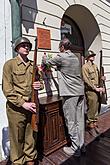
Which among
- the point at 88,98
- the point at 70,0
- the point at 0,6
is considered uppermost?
the point at 70,0

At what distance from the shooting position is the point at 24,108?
2936 millimetres

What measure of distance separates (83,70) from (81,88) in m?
1.16

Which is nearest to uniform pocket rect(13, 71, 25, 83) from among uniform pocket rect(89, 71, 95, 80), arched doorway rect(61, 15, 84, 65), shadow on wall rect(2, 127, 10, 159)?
shadow on wall rect(2, 127, 10, 159)

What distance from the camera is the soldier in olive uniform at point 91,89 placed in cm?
488

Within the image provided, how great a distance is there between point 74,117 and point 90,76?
145 centimetres

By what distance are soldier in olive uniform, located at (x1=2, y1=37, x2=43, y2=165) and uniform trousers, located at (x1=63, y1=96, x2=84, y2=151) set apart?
82cm

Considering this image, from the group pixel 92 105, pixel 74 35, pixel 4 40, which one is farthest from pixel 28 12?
pixel 74 35

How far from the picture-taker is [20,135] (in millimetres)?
3051

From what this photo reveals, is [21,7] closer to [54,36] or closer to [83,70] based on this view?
[54,36]

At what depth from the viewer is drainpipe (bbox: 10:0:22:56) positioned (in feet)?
12.0

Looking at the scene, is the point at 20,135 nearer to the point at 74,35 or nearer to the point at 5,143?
the point at 5,143

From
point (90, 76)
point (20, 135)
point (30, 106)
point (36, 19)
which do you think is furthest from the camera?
point (90, 76)

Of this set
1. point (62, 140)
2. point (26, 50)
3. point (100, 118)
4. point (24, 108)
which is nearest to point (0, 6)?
point (26, 50)

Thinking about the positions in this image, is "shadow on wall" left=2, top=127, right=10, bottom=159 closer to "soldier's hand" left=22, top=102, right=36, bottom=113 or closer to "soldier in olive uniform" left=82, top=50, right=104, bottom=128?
"soldier's hand" left=22, top=102, right=36, bottom=113
